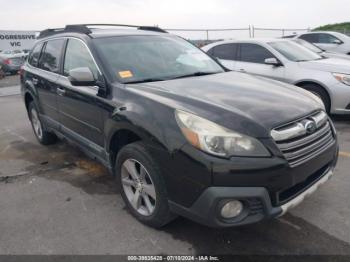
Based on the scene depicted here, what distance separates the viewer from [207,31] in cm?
2031

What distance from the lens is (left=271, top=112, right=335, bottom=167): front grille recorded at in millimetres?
2539

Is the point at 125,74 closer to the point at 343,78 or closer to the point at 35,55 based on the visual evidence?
the point at 35,55

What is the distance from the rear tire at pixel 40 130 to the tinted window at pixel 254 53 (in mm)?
4169

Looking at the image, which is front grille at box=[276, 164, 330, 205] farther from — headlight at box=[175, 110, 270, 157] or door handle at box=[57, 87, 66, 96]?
door handle at box=[57, 87, 66, 96]

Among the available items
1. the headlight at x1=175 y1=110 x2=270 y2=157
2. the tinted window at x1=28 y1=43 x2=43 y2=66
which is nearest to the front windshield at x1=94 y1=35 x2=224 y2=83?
the headlight at x1=175 y1=110 x2=270 y2=157

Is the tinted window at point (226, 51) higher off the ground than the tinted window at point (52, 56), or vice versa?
the tinted window at point (52, 56)

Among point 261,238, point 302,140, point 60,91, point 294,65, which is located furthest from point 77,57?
point 294,65

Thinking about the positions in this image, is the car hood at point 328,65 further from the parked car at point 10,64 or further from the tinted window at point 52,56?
the parked car at point 10,64

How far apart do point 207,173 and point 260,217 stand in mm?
497

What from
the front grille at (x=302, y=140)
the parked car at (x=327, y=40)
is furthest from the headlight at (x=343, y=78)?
the parked car at (x=327, y=40)

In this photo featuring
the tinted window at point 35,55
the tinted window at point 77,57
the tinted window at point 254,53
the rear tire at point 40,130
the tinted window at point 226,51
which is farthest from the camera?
the tinted window at point 226,51

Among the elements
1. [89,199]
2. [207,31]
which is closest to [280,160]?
[89,199]

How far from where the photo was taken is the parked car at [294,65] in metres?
6.04

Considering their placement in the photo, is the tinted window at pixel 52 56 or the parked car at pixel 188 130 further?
the tinted window at pixel 52 56
